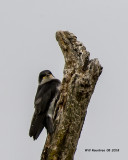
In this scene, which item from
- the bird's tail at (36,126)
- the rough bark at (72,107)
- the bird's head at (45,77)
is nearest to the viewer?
the rough bark at (72,107)

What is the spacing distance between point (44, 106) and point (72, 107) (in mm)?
2276

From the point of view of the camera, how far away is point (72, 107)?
691cm

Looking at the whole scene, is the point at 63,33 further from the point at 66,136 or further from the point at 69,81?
the point at 66,136

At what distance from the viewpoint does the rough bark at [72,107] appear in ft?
22.4

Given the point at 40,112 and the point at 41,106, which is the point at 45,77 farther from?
the point at 40,112

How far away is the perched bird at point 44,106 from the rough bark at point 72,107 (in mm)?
1313

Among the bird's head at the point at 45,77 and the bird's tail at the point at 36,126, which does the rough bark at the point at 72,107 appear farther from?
the bird's head at the point at 45,77

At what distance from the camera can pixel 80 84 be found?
6.76 meters

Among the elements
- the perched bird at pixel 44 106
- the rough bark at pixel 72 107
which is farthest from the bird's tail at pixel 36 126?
the rough bark at pixel 72 107

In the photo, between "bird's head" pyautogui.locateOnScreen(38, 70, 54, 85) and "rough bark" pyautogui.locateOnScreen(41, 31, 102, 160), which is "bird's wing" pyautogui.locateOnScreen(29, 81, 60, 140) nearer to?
"bird's head" pyautogui.locateOnScreen(38, 70, 54, 85)

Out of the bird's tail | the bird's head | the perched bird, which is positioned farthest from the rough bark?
the bird's head

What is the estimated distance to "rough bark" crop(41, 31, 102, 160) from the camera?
6824mm

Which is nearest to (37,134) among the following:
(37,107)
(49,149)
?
(37,107)

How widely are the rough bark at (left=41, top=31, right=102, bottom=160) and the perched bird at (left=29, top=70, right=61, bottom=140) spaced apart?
4.31 ft
